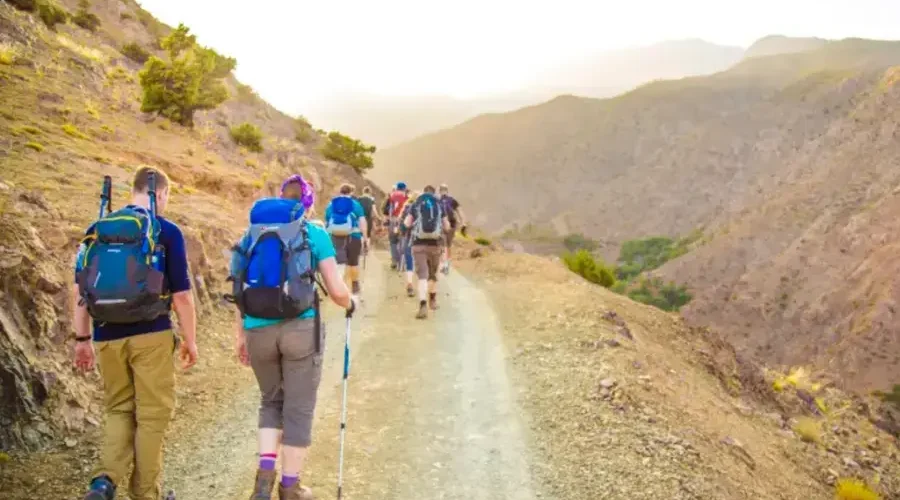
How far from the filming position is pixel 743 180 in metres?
91.9

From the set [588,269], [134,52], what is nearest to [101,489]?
[588,269]

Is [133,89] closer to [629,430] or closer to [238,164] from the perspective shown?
[238,164]

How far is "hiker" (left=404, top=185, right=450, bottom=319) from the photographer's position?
11008 mm

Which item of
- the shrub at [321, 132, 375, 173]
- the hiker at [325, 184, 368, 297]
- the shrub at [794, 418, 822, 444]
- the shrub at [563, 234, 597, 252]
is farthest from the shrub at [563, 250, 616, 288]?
the shrub at [563, 234, 597, 252]

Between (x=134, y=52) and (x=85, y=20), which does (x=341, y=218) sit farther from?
(x=85, y=20)

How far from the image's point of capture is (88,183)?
12195 millimetres

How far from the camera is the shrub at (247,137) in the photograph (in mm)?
29016

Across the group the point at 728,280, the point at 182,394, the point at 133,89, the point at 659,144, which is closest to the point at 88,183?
the point at 182,394

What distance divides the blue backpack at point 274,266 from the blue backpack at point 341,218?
6.84 metres

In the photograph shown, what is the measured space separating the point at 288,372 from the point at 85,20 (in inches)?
1302

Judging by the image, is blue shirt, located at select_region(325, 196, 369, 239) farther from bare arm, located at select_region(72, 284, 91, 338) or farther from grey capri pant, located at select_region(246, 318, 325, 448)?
bare arm, located at select_region(72, 284, 91, 338)

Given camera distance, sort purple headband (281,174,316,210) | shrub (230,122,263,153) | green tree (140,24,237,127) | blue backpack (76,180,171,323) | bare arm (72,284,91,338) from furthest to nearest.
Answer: shrub (230,122,263,153), green tree (140,24,237,127), purple headband (281,174,316,210), bare arm (72,284,91,338), blue backpack (76,180,171,323)

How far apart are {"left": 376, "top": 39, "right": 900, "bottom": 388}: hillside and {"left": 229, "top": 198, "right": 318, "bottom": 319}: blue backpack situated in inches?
1639

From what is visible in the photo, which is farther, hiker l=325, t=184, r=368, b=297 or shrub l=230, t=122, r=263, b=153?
shrub l=230, t=122, r=263, b=153
